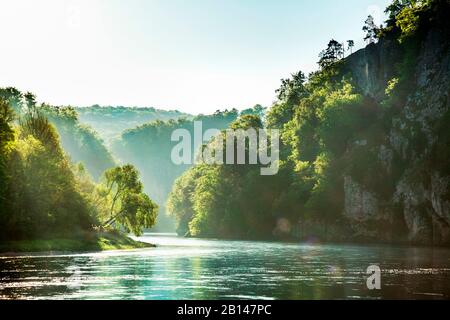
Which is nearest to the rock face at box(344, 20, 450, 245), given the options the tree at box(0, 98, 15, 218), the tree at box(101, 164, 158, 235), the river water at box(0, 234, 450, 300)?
the tree at box(101, 164, 158, 235)

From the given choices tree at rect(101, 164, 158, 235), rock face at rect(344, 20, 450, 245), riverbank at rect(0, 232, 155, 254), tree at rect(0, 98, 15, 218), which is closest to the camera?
tree at rect(0, 98, 15, 218)

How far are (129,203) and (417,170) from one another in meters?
51.8

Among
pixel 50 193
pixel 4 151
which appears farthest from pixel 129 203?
pixel 4 151

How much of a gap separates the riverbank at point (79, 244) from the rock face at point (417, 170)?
151 feet

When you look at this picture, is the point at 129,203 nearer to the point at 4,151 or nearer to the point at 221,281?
the point at 4,151

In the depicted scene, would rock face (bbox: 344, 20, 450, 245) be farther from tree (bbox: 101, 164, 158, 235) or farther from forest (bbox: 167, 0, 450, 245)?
tree (bbox: 101, 164, 158, 235)

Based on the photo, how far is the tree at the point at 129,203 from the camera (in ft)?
324

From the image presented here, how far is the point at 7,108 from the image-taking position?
80.5 metres

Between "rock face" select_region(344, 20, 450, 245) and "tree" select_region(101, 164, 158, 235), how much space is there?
151 feet

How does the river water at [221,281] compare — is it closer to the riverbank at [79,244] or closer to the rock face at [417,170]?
the riverbank at [79,244]

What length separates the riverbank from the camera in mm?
71625

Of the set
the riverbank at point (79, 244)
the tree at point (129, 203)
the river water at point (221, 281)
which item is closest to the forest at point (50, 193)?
the tree at point (129, 203)
